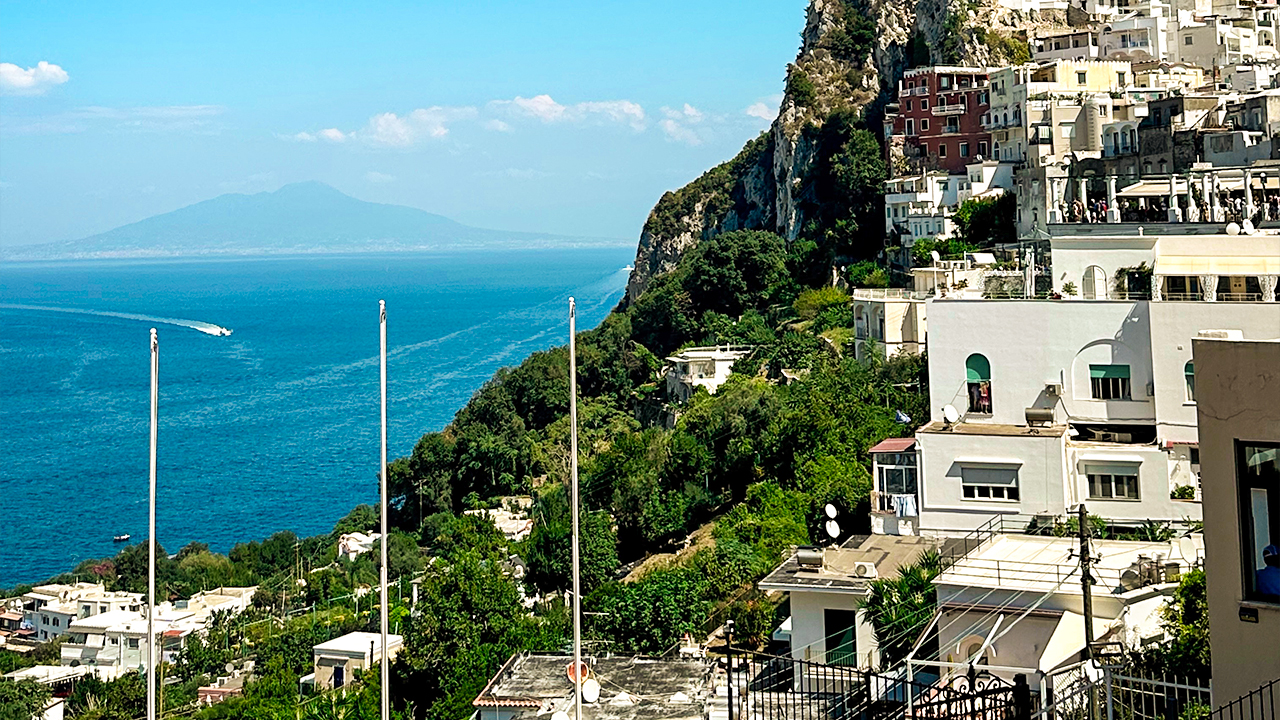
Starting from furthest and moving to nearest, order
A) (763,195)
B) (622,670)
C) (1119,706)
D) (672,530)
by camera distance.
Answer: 1. (763,195)
2. (672,530)
3. (622,670)
4. (1119,706)

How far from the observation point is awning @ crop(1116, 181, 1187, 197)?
31641 mm

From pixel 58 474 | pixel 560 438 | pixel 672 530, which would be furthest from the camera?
pixel 58 474

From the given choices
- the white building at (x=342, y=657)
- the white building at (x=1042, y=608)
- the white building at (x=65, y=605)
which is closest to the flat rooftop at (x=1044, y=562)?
the white building at (x=1042, y=608)

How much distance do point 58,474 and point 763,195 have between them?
3852 cm

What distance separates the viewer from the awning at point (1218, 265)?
21.4m

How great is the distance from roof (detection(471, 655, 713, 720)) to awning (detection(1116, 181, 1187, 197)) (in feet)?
61.8

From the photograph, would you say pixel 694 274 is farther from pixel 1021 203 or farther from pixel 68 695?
pixel 68 695

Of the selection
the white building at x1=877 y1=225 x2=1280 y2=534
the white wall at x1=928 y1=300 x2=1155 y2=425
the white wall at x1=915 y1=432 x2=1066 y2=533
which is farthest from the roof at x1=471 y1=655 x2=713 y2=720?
the white wall at x1=928 y1=300 x2=1155 y2=425

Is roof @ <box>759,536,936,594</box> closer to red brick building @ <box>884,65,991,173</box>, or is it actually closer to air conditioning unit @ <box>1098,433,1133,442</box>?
air conditioning unit @ <box>1098,433,1133,442</box>

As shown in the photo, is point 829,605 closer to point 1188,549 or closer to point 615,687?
point 615,687

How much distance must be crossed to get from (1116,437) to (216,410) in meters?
75.4

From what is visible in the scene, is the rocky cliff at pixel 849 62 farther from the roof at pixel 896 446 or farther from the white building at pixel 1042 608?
the white building at pixel 1042 608

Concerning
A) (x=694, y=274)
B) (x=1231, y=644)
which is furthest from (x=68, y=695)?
(x=1231, y=644)

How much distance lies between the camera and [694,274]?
2216 inches
